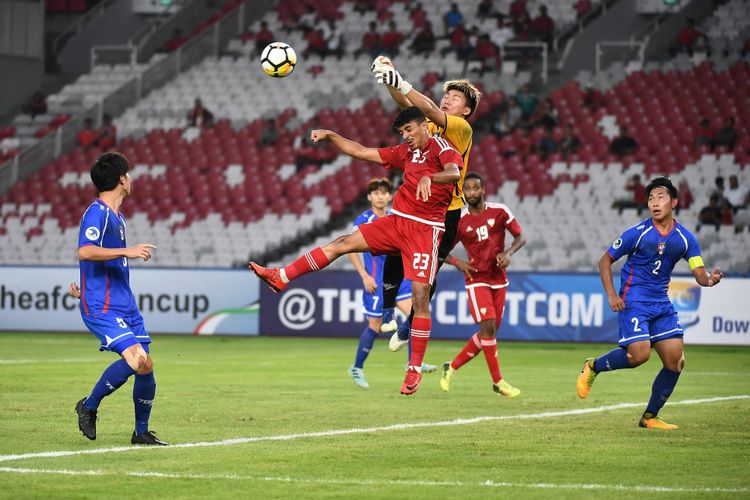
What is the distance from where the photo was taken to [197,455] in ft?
29.6

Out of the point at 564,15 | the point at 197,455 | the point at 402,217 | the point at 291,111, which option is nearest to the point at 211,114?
the point at 291,111

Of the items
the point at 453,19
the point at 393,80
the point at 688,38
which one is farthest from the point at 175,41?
the point at 393,80

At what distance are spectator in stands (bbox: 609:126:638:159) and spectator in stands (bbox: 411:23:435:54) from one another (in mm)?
6639

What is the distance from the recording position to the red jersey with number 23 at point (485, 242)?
567 inches

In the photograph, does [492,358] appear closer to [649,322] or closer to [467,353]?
[467,353]

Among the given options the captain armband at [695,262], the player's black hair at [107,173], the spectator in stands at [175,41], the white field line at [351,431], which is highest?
the spectator in stands at [175,41]

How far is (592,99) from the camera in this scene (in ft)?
104

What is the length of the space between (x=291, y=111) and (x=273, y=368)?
17703 mm

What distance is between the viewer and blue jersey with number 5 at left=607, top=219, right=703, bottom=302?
1112 cm

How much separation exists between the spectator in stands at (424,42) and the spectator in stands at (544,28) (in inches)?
108

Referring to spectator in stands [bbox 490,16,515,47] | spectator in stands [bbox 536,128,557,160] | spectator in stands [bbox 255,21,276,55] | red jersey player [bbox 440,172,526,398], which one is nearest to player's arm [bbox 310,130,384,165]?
red jersey player [bbox 440,172,526,398]

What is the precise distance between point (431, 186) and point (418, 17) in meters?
25.6

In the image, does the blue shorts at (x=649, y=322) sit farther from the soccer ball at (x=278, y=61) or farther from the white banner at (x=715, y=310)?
the white banner at (x=715, y=310)

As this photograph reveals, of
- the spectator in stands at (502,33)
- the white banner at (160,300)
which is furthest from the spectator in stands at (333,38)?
the white banner at (160,300)
